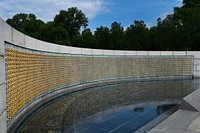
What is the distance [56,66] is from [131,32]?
22.7 metres

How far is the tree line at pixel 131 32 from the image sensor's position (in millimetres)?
24594

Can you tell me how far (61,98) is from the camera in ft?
27.0

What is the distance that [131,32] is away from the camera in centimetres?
→ 3017

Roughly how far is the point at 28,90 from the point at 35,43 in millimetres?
1796

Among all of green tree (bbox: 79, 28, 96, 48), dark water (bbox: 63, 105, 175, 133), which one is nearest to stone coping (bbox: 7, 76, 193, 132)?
dark water (bbox: 63, 105, 175, 133)

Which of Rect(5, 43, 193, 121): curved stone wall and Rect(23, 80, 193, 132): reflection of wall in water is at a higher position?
Rect(5, 43, 193, 121): curved stone wall

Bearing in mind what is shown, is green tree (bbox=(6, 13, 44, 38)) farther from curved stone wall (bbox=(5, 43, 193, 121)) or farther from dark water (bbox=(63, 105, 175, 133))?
dark water (bbox=(63, 105, 175, 133))

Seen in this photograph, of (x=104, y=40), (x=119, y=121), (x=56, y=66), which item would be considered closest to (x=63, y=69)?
(x=56, y=66)

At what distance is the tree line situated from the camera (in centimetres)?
2459

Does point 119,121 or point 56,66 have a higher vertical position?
point 56,66

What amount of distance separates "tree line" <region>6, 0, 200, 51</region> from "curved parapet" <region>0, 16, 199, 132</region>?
9604mm

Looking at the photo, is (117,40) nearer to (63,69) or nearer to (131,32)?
(131,32)

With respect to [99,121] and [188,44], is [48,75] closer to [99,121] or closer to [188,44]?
[99,121]

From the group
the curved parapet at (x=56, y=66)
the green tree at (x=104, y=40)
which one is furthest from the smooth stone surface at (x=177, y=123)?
the green tree at (x=104, y=40)
